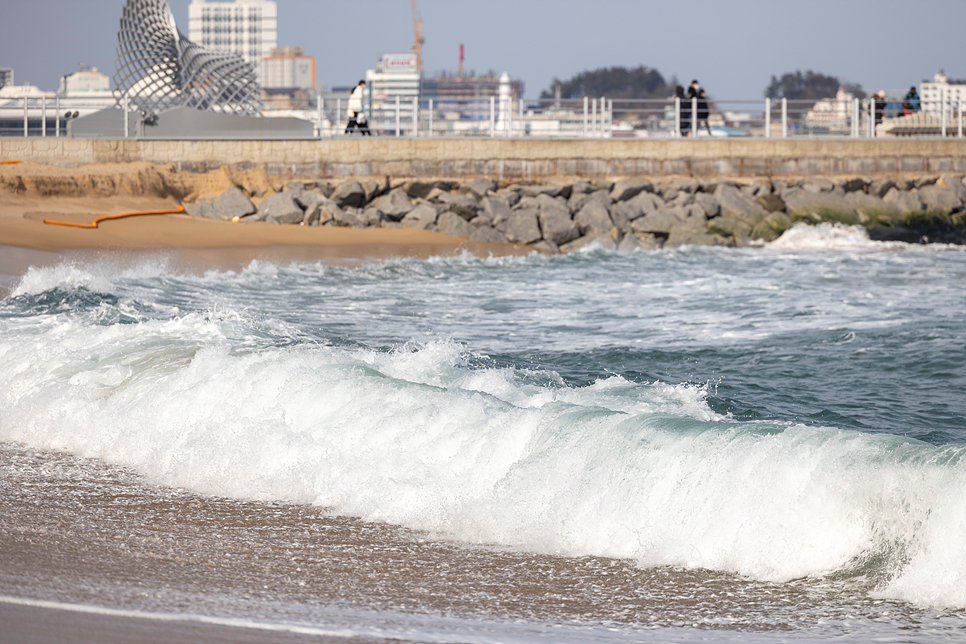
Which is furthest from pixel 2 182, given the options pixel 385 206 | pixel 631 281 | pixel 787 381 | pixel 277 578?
pixel 277 578

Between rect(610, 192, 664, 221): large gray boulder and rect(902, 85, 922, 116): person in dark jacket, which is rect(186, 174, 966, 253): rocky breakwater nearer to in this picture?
rect(610, 192, 664, 221): large gray boulder

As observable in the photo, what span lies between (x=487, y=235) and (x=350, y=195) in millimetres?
3248

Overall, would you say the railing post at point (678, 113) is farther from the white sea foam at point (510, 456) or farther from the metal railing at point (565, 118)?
the white sea foam at point (510, 456)

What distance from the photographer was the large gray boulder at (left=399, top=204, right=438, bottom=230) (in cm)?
2002

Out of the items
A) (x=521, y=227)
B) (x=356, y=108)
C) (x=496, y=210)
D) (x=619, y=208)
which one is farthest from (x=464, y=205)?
(x=356, y=108)

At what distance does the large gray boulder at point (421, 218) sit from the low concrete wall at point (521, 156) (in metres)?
2.19

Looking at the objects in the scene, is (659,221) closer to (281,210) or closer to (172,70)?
(281,210)

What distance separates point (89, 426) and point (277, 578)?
2.48 metres

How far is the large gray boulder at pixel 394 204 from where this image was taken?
20.4 m

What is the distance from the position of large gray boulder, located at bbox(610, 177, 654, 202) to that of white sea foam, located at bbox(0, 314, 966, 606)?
15801 millimetres

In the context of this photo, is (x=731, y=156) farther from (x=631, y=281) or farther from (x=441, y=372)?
(x=441, y=372)

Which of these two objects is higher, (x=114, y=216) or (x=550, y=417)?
(x=114, y=216)

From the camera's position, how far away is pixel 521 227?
778 inches

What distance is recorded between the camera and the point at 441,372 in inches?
254
